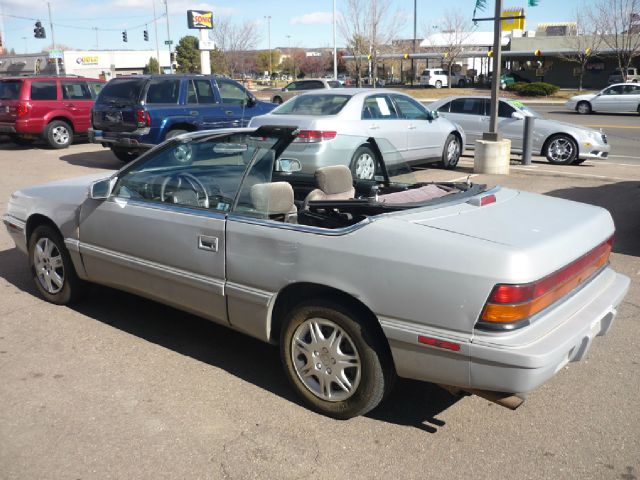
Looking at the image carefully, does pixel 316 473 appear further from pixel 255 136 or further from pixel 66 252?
pixel 66 252

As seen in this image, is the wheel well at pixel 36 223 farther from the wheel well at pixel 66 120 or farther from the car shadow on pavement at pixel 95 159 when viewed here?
the wheel well at pixel 66 120

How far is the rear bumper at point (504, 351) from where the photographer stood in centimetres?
290

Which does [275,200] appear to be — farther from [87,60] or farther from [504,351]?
[87,60]

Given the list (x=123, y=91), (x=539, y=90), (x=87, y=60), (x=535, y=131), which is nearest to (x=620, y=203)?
(x=535, y=131)

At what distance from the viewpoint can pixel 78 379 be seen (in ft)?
13.3

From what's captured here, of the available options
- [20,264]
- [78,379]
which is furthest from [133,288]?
[20,264]

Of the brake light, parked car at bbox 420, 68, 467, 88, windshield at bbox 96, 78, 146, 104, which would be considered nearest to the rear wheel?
windshield at bbox 96, 78, 146, 104

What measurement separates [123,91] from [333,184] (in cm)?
1011

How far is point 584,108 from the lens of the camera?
101 ft

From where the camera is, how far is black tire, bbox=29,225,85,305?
5.11 metres

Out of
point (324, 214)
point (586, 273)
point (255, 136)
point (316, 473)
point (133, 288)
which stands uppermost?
point (255, 136)

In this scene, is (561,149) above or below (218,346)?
above

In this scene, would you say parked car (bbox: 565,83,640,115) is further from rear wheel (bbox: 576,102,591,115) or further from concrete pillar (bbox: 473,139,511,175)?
concrete pillar (bbox: 473,139,511,175)

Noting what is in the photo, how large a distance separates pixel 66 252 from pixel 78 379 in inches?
54.0
